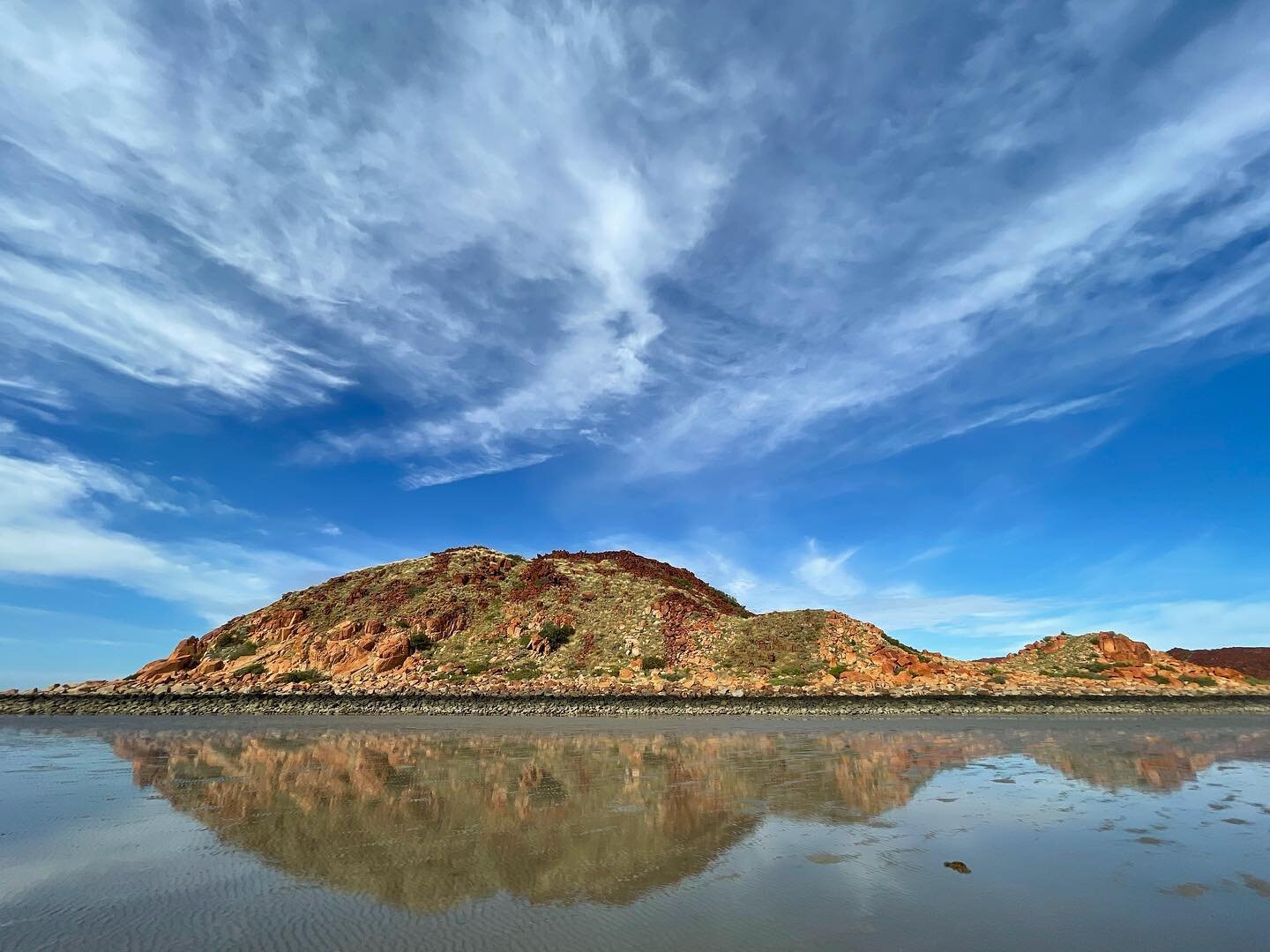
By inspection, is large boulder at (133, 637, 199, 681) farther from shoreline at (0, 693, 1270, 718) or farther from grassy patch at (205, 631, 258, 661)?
shoreline at (0, 693, 1270, 718)

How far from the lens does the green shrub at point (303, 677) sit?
165ft

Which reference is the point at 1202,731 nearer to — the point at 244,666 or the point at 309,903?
the point at 309,903

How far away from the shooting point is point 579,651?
53.2 m

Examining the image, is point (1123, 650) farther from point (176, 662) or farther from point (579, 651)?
point (176, 662)

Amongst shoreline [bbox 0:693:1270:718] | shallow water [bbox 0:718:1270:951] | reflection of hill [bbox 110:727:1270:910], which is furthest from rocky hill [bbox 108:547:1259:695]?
shallow water [bbox 0:718:1270:951]

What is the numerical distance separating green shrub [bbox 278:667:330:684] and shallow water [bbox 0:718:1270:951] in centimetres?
3281

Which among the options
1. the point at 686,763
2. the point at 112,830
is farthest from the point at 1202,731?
the point at 112,830

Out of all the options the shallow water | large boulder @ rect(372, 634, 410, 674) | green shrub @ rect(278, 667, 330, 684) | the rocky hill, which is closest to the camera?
the shallow water

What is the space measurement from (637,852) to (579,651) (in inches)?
1784

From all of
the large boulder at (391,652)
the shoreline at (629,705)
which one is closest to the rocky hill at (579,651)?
the large boulder at (391,652)

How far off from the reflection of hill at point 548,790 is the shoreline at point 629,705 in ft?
38.8

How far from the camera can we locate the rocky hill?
152ft

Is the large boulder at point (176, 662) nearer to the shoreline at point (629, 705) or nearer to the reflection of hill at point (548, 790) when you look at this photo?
the shoreline at point (629, 705)

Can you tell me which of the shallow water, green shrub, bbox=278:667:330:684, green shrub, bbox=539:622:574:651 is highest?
green shrub, bbox=539:622:574:651
